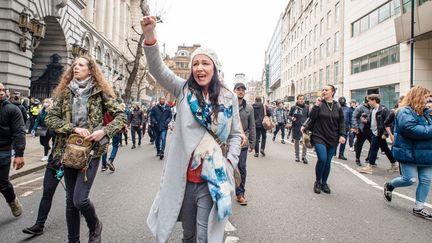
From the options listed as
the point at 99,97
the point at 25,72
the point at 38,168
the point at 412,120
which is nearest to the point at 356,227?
the point at 412,120

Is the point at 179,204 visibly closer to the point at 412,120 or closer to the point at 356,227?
the point at 356,227

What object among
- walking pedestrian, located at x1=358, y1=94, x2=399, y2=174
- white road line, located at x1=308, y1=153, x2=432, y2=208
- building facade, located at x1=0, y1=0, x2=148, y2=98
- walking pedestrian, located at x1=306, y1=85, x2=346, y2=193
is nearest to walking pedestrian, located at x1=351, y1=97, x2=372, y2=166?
white road line, located at x1=308, y1=153, x2=432, y2=208

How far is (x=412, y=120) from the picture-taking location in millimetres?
4586

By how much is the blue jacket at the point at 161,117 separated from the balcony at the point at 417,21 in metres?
15.8

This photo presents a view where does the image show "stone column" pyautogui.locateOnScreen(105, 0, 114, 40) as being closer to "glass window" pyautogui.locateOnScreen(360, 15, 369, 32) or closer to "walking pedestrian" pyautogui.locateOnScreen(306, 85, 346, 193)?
"glass window" pyautogui.locateOnScreen(360, 15, 369, 32)

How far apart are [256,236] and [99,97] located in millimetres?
2358

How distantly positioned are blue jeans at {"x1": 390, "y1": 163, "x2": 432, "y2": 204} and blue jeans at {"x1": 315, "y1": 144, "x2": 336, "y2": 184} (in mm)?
1265

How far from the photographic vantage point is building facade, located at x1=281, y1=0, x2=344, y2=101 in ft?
116

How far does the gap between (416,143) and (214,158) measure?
3770mm

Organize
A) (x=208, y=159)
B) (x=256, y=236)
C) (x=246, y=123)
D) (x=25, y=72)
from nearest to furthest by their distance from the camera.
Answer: (x=208, y=159) < (x=256, y=236) < (x=246, y=123) < (x=25, y=72)

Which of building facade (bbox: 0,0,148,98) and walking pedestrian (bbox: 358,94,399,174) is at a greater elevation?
building facade (bbox: 0,0,148,98)

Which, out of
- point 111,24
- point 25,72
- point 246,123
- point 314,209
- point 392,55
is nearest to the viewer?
point 314,209

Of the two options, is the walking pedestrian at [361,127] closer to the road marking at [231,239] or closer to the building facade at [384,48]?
the road marking at [231,239]

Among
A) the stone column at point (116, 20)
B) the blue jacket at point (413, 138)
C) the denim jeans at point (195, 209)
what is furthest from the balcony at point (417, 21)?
the stone column at point (116, 20)
